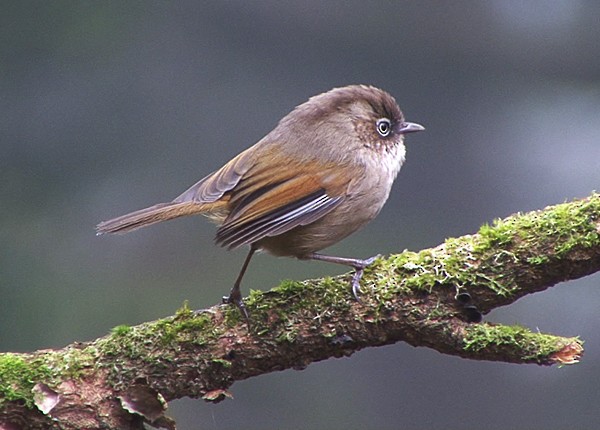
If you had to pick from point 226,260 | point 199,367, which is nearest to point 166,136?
point 226,260

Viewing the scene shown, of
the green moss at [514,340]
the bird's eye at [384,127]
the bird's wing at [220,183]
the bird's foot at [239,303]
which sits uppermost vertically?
the bird's eye at [384,127]

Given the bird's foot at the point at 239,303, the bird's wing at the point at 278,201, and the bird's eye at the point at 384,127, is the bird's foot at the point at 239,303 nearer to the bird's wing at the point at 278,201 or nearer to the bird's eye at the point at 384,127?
the bird's wing at the point at 278,201

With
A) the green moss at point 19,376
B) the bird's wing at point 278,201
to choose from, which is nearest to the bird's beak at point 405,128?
the bird's wing at point 278,201

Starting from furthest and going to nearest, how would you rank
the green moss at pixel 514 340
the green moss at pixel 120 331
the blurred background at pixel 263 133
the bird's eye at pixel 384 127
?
the blurred background at pixel 263 133 < the bird's eye at pixel 384 127 < the green moss at pixel 120 331 < the green moss at pixel 514 340

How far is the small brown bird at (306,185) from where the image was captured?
346 centimetres

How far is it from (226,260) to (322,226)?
6.58 feet

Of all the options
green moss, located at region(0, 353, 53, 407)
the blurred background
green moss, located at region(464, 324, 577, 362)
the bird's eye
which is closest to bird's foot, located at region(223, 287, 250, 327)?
green moss, located at region(0, 353, 53, 407)

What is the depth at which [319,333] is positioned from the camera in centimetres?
322

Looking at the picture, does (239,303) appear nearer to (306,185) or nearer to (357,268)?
(357,268)

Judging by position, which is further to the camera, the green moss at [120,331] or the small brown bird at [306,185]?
the small brown bird at [306,185]

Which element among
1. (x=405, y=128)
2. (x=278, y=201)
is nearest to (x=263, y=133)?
(x=405, y=128)

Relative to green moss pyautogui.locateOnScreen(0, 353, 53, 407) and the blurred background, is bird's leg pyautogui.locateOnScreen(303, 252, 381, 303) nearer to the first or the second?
green moss pyautogui.locateOnScreen(0, 353, 53, 407)

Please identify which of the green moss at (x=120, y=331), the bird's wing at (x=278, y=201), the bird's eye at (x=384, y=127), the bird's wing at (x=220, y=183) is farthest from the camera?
the bird's eye at (x=384, y=127)

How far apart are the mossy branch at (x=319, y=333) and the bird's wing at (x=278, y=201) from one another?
274 millimetres
